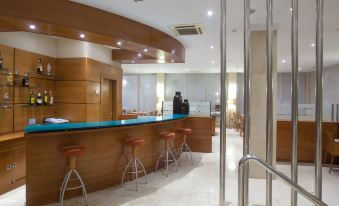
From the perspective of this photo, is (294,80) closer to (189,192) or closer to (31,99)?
(189,192)

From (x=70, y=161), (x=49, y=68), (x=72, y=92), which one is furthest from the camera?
(x=72, y=92)

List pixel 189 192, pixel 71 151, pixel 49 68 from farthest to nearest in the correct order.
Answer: pixel 49 68
pixel 189 192
pixel 71 151

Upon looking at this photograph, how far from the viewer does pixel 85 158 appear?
3551 mm

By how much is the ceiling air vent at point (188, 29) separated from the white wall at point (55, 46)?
7.58 ft

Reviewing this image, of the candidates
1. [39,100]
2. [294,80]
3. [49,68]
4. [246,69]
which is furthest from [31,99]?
[294,80]

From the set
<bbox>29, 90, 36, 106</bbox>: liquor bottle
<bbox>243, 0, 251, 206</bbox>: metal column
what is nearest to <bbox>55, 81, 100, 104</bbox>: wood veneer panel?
<bbox>29, 90, 36, 106</bbox>: liquor bottle

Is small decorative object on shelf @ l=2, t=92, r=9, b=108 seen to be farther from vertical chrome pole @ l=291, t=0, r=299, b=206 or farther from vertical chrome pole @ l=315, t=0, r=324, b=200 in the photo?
vertical chrome pole @ l=315, t=0, r=324, b=200

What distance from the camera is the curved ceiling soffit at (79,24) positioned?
10.1ft

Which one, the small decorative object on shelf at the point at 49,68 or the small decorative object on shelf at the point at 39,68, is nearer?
the small decorative object on shelf at the point at 39,68

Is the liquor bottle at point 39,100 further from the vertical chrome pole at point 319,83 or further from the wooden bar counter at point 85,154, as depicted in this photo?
the vertical chrome pole at point 319,83

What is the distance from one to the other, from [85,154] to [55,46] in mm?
3407

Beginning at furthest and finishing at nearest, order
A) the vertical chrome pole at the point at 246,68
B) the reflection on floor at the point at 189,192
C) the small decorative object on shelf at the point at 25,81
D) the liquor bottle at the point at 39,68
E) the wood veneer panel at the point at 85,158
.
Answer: the liquor bottle at the point at 39,68 < the small decorative object on shelf at the point at 25,81 < the reflection on floor at the point at 189,192 < the wood veneer panel at the point at 85,158 < the vertical chrome pole at the point at 246,68

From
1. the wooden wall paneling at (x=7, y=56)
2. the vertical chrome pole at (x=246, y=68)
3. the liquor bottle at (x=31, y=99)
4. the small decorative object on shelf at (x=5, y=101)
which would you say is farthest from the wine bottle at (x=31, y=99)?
the vertical chrome pole at (x=246, y=68)

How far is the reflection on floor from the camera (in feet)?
10.9
